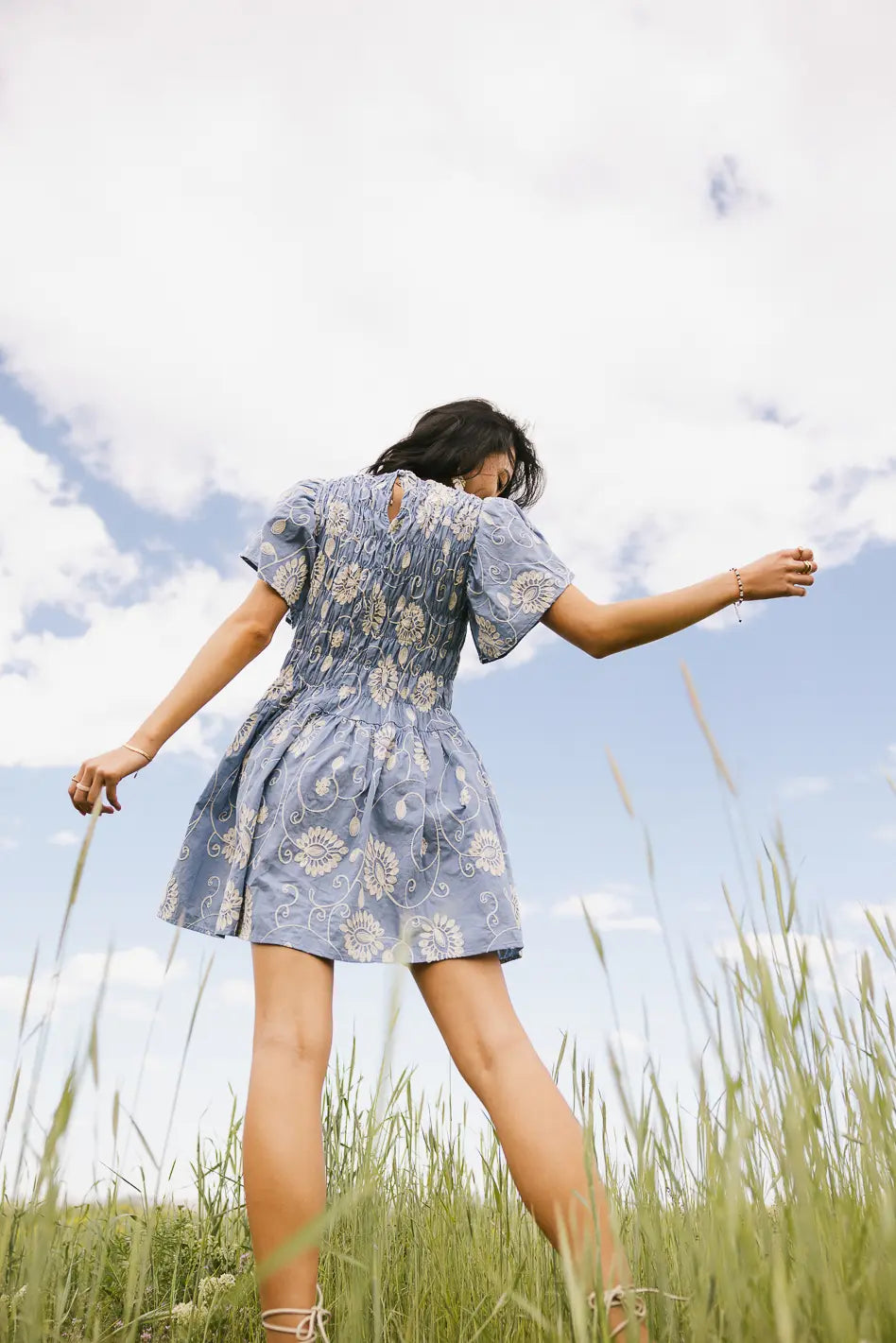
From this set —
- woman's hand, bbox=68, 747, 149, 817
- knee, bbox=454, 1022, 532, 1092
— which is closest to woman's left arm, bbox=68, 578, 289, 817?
woman's hand, bbox=68, 747, 149, 817

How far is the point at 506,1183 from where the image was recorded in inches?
91.2

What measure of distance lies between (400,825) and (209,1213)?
120 cm

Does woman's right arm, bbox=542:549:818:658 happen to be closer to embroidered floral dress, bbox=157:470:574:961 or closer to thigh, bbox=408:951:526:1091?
embroidered floral dress, bbox=157:470:574:961

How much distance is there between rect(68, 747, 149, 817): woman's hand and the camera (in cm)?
197

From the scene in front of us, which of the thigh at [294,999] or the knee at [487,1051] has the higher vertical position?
the thigh at [294,999]

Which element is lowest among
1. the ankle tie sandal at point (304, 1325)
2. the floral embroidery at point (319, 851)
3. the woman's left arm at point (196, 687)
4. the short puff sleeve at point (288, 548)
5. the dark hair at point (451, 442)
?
the ankle tie sandal at point (304, 1325)

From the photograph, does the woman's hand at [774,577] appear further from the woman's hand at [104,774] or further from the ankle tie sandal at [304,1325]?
the ankle tie sandal at [304,1325]

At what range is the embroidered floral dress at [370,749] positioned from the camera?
6.25 feet

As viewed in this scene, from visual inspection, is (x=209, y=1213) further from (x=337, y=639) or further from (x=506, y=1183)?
(x=337, y=639)

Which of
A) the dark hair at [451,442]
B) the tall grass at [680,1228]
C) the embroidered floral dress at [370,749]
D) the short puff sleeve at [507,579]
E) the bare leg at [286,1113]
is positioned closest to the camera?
the tall grass at [680,1228]

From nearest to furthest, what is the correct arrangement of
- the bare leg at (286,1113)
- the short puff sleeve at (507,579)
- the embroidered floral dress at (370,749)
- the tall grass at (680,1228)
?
the tall grass at (680,1228), the bare leg at (286,1113), the embroidered floral dress at (370,749), the short puff sleeve at (507,579)

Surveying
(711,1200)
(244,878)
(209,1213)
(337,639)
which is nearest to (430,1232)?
(209,1213)

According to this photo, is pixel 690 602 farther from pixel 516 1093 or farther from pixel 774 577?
pixel 516 1093

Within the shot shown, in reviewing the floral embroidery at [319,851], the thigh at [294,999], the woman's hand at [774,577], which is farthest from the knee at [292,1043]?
the woman's hand at [774,577]
